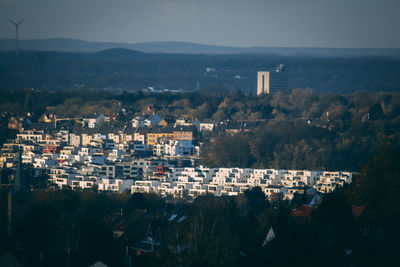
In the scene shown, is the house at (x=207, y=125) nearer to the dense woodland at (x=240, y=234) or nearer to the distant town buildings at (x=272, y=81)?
the dense woodland at (x=240, y=234)

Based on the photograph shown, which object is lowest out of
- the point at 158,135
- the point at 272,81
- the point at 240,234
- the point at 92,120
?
the point at 158,135

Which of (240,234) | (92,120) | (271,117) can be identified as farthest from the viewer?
(271,117)

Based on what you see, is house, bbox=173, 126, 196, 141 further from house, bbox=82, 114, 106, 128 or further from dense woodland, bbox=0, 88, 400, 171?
house, bbox=82, 114, 106, 128

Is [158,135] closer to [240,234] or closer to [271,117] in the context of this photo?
[271,117]

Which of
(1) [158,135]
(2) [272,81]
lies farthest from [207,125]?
(2) [272,81]

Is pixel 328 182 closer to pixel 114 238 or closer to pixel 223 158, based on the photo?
pixel 223 158

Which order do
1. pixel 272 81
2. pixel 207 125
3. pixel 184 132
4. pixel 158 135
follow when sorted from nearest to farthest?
pixel 184 132
pixel 158 135
pixel 207 125
pixel 272 81

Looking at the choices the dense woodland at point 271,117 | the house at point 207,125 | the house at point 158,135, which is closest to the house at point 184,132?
the house at point 158,135
